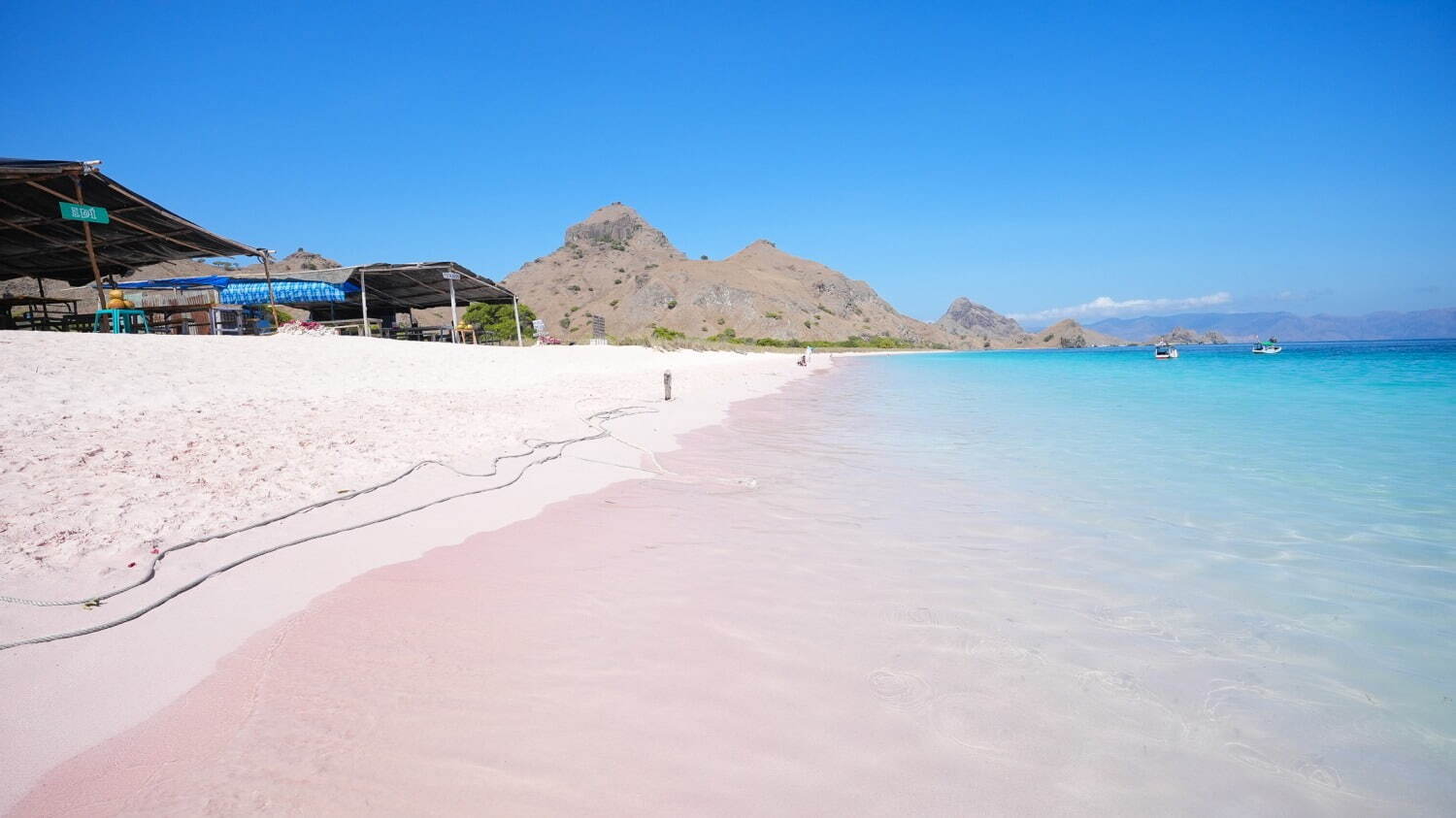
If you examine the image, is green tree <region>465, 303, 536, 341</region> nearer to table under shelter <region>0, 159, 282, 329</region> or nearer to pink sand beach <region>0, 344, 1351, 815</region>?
table under shelter <region>0, 159, 282, 329</region>

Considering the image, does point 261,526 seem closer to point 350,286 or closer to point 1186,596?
point 1186,596

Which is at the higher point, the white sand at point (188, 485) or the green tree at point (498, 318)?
the green tree at point (498, 318)

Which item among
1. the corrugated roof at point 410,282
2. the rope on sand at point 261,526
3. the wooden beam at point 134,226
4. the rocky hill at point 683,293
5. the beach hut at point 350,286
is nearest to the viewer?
the rope on sand at point 261,526

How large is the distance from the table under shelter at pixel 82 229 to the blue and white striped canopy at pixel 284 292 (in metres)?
2.56

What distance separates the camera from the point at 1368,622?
10.0ft

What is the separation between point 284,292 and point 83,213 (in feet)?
27.4

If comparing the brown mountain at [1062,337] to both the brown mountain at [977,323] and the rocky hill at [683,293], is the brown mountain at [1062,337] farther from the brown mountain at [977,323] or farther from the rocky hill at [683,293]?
the rocky hill at [683,293]

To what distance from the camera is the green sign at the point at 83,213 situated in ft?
35.6

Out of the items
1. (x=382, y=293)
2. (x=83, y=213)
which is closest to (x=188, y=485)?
(x=83, y=213)

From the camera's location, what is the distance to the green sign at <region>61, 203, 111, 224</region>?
1086 cm

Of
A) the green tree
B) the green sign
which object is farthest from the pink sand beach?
the green tree

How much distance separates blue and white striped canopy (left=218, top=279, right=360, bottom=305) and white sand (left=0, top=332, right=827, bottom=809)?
10.8 metres

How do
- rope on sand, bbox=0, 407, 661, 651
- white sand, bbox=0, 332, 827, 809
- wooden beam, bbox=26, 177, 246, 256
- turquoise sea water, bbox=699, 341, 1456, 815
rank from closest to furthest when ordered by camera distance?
turquoise sea water, bbox=699, 341, 1456, 815, white sand, bbox=0, 332, 827, 809, rope on sand, bbox=0, 407, 661, 651, wooden beam, bbox=26, 177, 246, 256

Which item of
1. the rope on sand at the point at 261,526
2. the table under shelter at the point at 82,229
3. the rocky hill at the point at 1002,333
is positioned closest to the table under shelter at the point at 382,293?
the table under shelter at the point at 82,229
